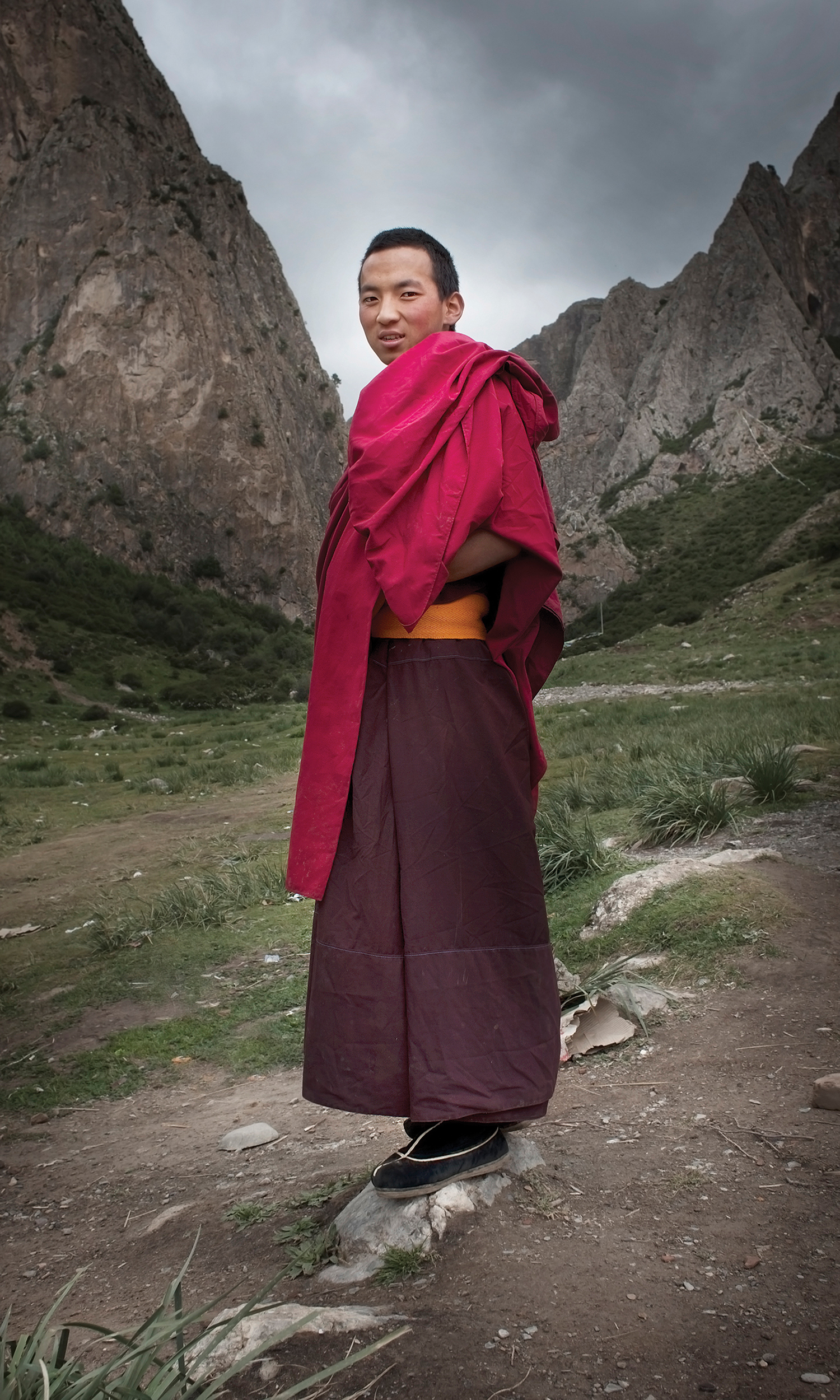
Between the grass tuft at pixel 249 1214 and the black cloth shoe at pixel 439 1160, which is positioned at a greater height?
the black cloth shoe at pixel 439 1160

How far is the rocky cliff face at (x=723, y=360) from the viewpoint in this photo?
210ft

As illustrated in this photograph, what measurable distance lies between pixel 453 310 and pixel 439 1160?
2011 mm

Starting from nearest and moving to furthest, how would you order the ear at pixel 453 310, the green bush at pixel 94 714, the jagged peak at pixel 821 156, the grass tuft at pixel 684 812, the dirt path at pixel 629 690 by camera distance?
the ear at pixel 453 310, the grass tuft at pixel 684 812, the dirt path at pixel 629 690, the green bush at pixel 94 714, the jagged peak at pixel 821 156

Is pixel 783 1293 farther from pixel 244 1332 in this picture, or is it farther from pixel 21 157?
pixel 21 157

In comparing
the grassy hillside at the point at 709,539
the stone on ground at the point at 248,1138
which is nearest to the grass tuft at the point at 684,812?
the stone on ground at the point at 248,1138

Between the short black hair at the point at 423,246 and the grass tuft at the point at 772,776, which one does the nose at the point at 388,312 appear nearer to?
the short black hair at the point at 423,246

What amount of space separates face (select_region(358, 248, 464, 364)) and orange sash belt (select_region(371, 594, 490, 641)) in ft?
2.16

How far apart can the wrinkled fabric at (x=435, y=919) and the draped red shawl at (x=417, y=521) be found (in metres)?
0.07

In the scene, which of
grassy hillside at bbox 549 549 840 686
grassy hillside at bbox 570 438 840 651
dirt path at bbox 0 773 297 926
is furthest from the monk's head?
grassy hillside at bbox 570 438 840 651

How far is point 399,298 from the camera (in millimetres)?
2303

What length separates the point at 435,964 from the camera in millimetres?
1966

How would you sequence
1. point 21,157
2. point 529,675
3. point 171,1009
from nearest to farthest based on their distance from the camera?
point 529,675, point 171,1009, point 21,157

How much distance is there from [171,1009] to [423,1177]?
264 cm

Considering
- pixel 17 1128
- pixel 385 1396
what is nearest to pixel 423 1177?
pixel 385 1396
